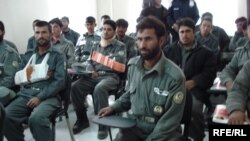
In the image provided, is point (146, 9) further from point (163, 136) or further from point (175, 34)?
point (163, 136)

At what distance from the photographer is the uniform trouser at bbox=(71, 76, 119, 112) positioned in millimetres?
3615

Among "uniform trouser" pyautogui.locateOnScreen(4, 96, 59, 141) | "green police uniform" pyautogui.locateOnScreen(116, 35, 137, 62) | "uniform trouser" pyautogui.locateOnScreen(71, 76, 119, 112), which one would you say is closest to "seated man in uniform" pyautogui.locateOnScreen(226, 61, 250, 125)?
"uniform trouser" pyautogui.locateOnScreen(4, 96, 59, 141)

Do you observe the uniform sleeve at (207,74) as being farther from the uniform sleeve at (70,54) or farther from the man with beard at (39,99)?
the uniform sleeve at (70,54)

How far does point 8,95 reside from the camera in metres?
3.04

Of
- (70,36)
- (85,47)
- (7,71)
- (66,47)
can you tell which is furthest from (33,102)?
(70,36)

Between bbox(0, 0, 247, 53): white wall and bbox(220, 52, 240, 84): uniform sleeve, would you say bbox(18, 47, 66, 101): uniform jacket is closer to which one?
bbox(220, 52, 240, 84): uniform sleeve

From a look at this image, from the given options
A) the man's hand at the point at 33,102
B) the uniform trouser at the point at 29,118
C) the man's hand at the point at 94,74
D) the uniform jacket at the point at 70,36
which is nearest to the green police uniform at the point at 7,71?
the uniform trouser at the point at 29,118

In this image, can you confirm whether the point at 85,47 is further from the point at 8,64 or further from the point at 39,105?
the point at 39,105

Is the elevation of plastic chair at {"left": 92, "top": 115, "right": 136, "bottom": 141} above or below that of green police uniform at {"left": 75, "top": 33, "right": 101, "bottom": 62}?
below

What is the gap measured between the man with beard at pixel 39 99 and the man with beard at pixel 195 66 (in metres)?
1.13

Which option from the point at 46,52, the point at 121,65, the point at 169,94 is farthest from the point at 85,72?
the point at 169,94

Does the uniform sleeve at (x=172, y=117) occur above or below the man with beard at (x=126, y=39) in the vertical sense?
below

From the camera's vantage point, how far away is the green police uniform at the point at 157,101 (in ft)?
6.29

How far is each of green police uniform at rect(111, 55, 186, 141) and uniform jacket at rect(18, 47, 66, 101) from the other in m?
1.06
